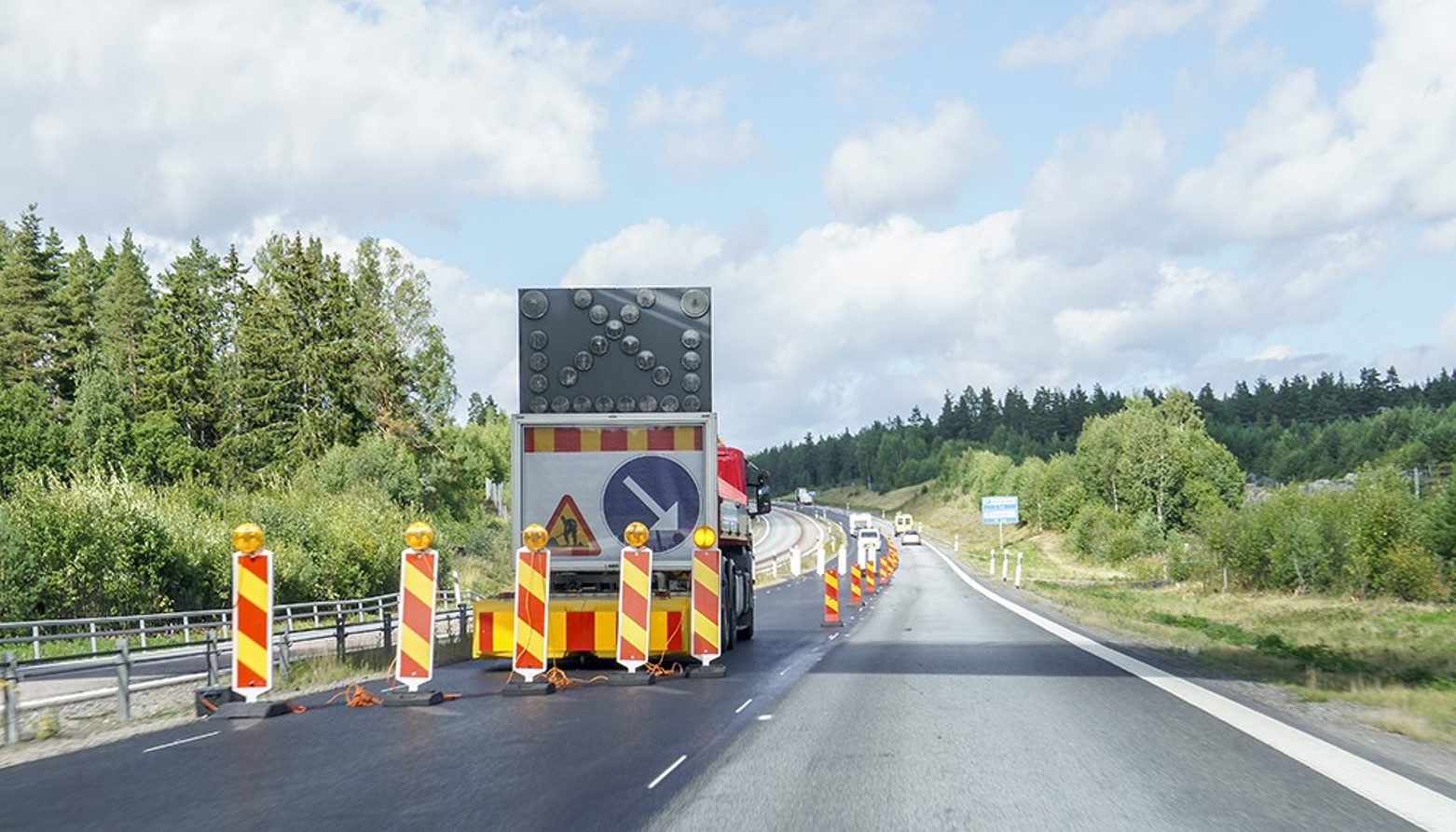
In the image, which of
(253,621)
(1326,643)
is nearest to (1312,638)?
(1326,643)

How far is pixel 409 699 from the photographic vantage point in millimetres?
15039

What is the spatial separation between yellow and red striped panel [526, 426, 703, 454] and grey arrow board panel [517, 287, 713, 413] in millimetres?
276

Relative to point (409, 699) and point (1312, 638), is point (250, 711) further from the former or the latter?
point (1312, 638)

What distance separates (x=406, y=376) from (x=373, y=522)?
17.7 meters

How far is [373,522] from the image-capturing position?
58719mm

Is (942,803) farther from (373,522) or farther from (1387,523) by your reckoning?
(1387,523)

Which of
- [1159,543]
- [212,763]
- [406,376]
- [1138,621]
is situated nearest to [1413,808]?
[212,763]

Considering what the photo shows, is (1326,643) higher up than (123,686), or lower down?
lower down

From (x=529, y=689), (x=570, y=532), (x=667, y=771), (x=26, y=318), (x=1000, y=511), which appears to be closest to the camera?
(x=667, y=771)

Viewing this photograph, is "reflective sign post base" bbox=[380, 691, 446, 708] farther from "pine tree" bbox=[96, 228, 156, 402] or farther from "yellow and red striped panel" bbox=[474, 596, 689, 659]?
"pine tree" bbox=[96, 228, 156, 402]

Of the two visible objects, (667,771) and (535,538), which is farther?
(535,538)

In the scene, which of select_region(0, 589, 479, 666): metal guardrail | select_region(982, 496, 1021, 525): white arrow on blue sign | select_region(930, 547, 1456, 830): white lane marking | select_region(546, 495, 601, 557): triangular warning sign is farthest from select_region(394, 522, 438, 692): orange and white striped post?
select_region(982, 496, 1021, 525): white arrow on blue sign

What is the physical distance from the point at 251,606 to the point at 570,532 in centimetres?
647

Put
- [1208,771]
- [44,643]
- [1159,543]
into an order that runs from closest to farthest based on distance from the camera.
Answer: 1. [1208,771]
2. [44,643]
3. [1159,543]
